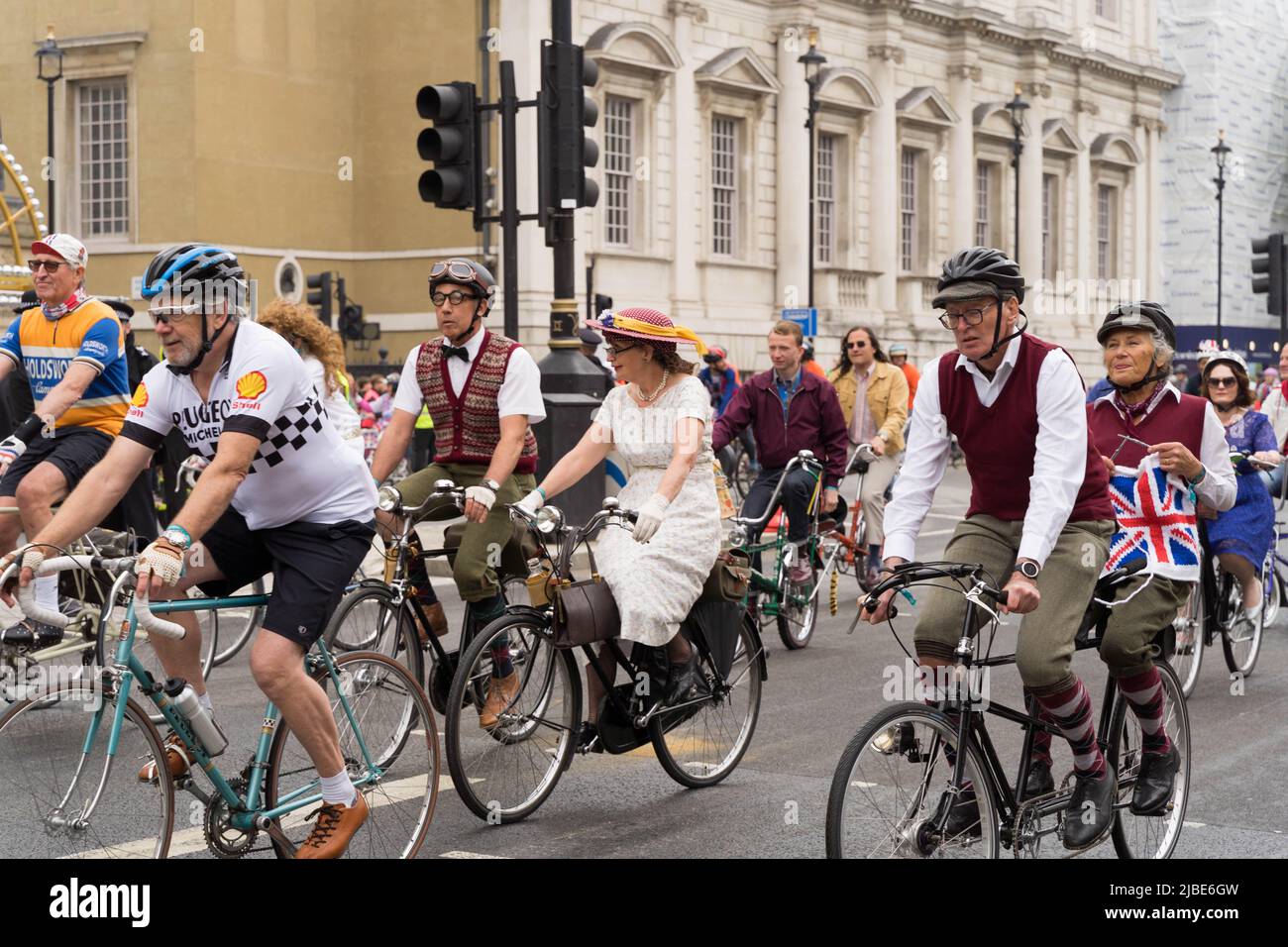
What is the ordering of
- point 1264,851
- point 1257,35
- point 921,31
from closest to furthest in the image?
point 1264,851 < point 921,31 < point 1257,35

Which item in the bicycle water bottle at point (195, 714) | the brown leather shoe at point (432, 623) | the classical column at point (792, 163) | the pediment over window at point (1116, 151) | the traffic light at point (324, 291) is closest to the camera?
the bicycle water bottle at point (195, 714)

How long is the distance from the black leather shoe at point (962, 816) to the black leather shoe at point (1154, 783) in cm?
97

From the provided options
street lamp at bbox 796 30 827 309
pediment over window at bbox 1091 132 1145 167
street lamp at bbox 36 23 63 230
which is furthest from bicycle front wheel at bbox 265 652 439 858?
pediment over window at bbox 1091 132 1145 167

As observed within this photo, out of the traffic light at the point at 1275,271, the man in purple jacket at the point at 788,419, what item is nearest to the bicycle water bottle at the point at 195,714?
the man in purple jacket at the point at 788,419

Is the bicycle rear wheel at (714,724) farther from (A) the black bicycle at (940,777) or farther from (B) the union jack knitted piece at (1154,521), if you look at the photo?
(A) the black bicycle at (940,777)

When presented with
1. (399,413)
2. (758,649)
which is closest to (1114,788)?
(758,649)

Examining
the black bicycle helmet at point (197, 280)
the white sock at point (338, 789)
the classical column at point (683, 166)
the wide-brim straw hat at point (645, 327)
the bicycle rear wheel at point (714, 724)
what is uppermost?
the classical column at point (683, 166)

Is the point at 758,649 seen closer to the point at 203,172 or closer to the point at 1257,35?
the point at 203,172

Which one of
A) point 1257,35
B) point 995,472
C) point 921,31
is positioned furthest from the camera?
point 1257,35

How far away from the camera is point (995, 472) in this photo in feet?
18.1

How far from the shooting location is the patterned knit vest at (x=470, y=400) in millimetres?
7805

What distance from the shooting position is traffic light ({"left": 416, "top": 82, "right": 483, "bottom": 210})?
1305cm

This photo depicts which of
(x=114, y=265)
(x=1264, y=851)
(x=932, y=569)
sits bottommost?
(x=1264, y=851)
